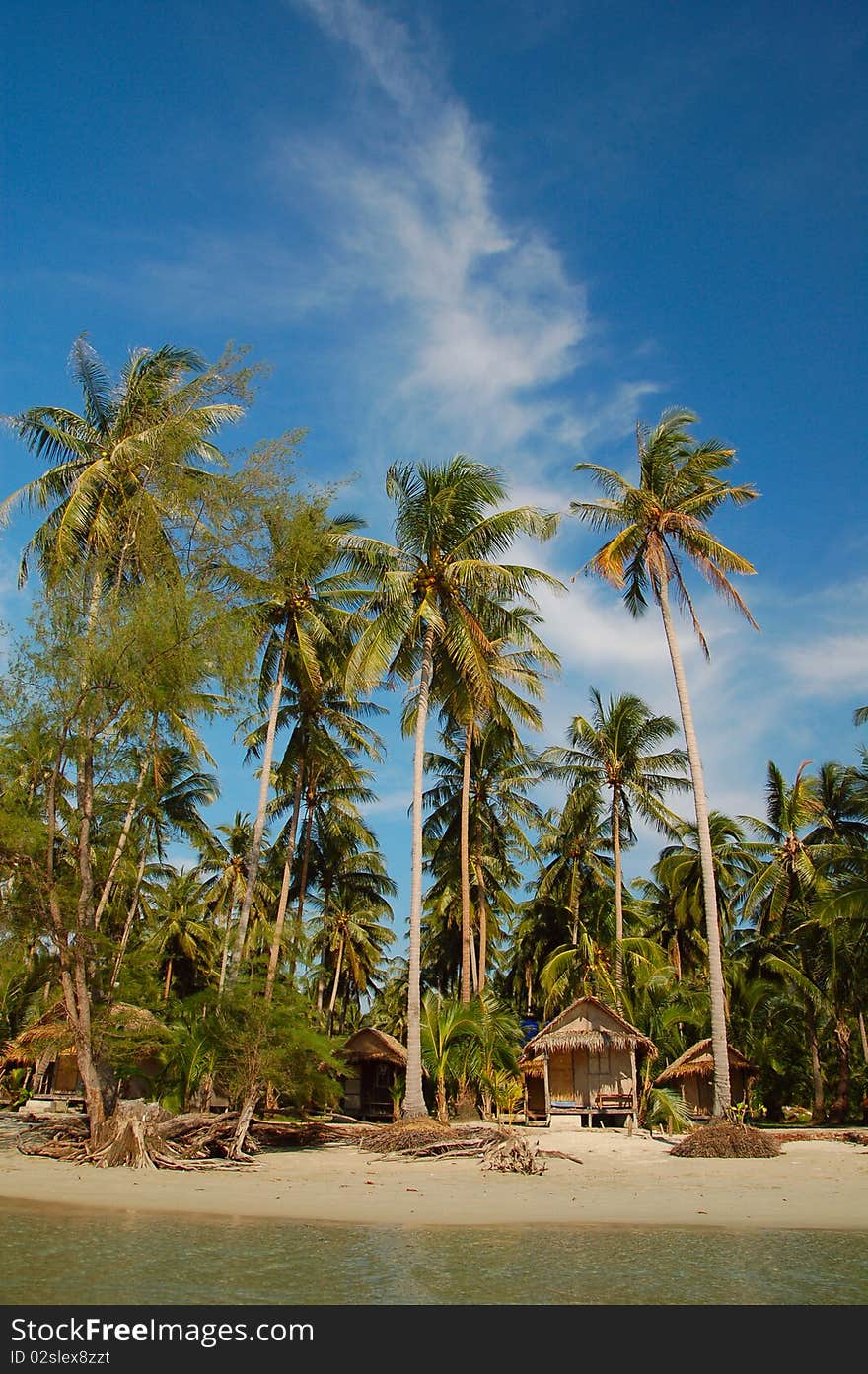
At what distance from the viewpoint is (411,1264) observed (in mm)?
7449

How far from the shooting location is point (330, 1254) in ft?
25.6

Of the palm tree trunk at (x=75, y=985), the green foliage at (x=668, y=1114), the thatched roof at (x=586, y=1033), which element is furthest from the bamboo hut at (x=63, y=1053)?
the green foliage at (x=668, y=1114)

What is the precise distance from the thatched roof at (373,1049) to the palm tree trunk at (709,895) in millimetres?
8855

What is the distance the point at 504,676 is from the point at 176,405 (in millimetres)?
11797

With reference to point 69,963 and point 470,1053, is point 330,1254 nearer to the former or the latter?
point 69,963

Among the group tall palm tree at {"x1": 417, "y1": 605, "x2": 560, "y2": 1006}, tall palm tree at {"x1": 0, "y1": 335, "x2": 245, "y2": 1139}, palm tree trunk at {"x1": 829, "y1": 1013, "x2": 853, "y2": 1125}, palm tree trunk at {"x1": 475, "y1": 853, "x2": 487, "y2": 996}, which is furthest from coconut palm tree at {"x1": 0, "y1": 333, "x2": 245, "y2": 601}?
palm tree trunk at {"x1": 829, "y1": 1013, "x2": 853, "y2": 1125}

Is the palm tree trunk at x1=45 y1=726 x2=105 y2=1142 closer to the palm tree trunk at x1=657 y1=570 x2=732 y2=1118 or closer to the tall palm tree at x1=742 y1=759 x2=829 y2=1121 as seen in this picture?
the palm tree trunk at x1=657 y1=570 x2=732 y2=1118

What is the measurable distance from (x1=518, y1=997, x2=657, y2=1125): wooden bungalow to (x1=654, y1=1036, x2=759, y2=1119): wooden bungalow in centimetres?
90

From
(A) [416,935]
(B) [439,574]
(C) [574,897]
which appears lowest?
(A) [416,935]

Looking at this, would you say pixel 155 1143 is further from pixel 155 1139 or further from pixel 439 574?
pixel 439 574

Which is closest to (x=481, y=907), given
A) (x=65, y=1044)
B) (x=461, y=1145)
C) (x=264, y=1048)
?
(x=65, y=1044)

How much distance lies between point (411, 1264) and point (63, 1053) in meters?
23.0

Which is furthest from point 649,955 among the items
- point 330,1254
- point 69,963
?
point 330,1254
